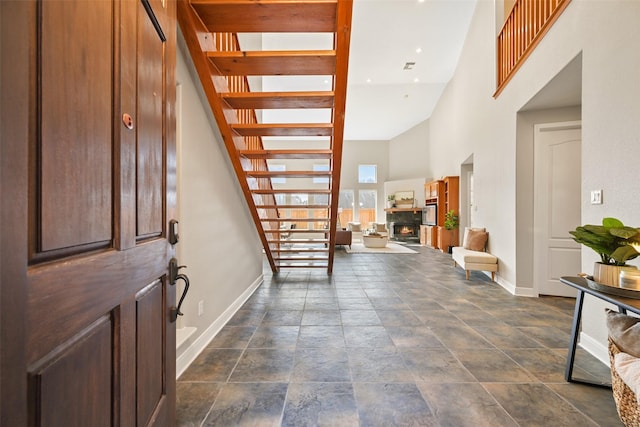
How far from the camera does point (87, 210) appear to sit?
2.29 feet

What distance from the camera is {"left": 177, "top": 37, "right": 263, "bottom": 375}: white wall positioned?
2002 mm

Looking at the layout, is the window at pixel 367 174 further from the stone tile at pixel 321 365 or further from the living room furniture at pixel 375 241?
the stone tile at pixel 321 365

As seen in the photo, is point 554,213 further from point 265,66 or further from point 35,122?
point 35,122

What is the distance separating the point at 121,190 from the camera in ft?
2.73

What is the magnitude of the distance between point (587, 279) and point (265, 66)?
265 centimetres

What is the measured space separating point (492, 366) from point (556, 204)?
8.84 ft

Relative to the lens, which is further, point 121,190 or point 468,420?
point 468,420

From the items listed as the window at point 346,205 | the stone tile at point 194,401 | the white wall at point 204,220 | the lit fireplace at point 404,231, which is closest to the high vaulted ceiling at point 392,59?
the white wall at point 204,220

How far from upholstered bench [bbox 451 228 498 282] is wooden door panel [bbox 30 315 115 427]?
469 cm

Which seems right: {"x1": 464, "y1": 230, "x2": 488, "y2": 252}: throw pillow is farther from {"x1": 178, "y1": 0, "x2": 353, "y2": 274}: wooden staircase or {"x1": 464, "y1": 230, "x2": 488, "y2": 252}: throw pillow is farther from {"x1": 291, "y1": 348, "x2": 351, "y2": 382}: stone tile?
{"x1": 291, "y1": 348, "x2": 351, "y2": 382}: stone tile

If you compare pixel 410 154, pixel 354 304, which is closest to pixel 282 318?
pixel 354 304

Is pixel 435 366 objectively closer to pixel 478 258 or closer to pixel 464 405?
pixel 464 405

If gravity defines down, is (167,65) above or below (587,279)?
above

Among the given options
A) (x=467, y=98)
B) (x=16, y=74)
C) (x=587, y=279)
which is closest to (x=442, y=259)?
(x=467, y=98)
